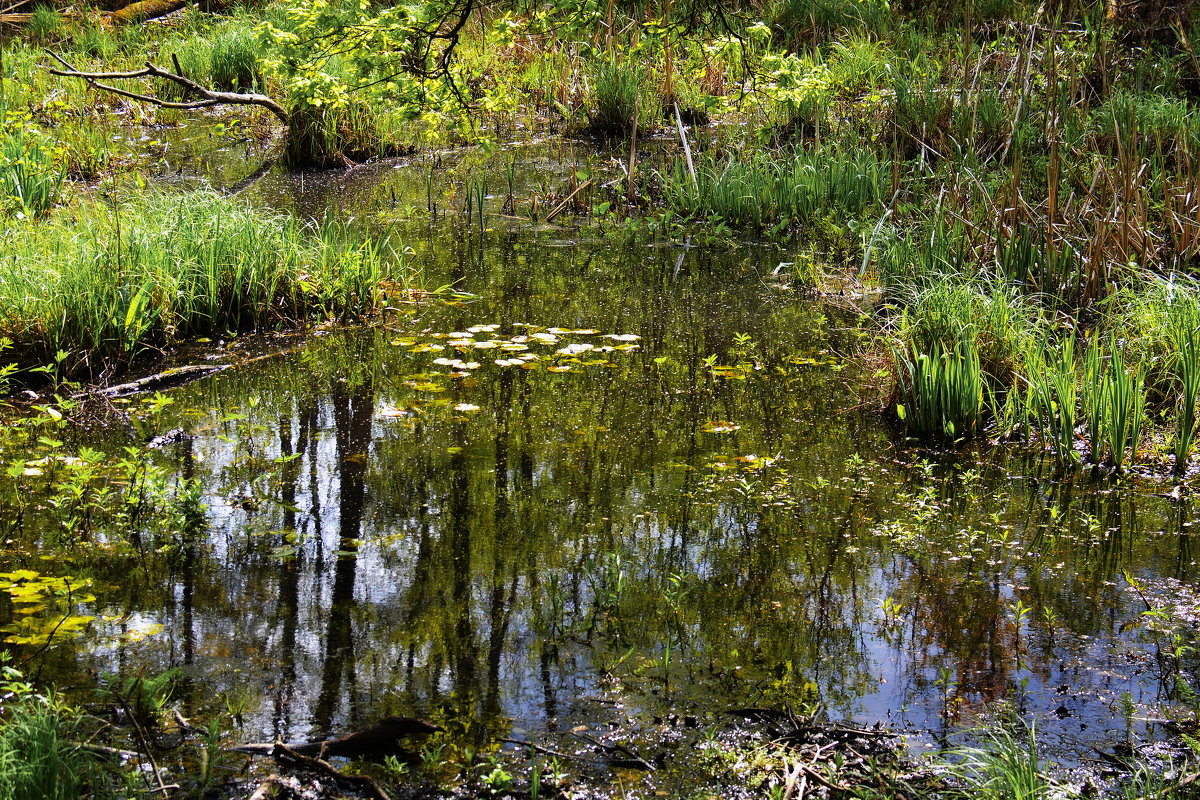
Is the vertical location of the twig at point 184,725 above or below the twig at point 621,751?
above

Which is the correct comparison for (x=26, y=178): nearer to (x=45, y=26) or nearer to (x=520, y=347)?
(x=520, y=347)

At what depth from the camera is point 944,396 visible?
4.31 metres

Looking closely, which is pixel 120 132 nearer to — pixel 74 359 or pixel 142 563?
pixel 74 359

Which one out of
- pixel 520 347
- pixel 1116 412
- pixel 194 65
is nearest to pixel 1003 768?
pixel 1116 412

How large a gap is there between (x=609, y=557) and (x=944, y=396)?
1858 millimetres

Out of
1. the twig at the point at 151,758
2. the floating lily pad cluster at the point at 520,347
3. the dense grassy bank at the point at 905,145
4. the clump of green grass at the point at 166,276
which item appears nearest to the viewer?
the twig at the point at 151,758

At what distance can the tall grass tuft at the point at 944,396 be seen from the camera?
14.1ft

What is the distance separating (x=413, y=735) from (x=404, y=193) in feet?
24.0

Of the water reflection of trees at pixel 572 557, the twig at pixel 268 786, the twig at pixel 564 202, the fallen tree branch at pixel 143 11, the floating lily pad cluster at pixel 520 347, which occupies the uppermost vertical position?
the fallen tree branch at pixel 143 11

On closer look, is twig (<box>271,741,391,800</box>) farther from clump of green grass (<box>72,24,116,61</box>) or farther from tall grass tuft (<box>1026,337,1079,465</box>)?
clump of green grass (<box>72,24,116,61</box>)

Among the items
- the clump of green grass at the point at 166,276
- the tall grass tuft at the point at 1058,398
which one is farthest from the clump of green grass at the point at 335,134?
the tall grass tuft at the point at 1058,398

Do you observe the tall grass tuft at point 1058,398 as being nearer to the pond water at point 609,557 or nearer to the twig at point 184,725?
the pond water at point 609,557

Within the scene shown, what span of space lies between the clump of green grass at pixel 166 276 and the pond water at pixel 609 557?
309 mm

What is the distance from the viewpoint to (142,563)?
3195 mm
